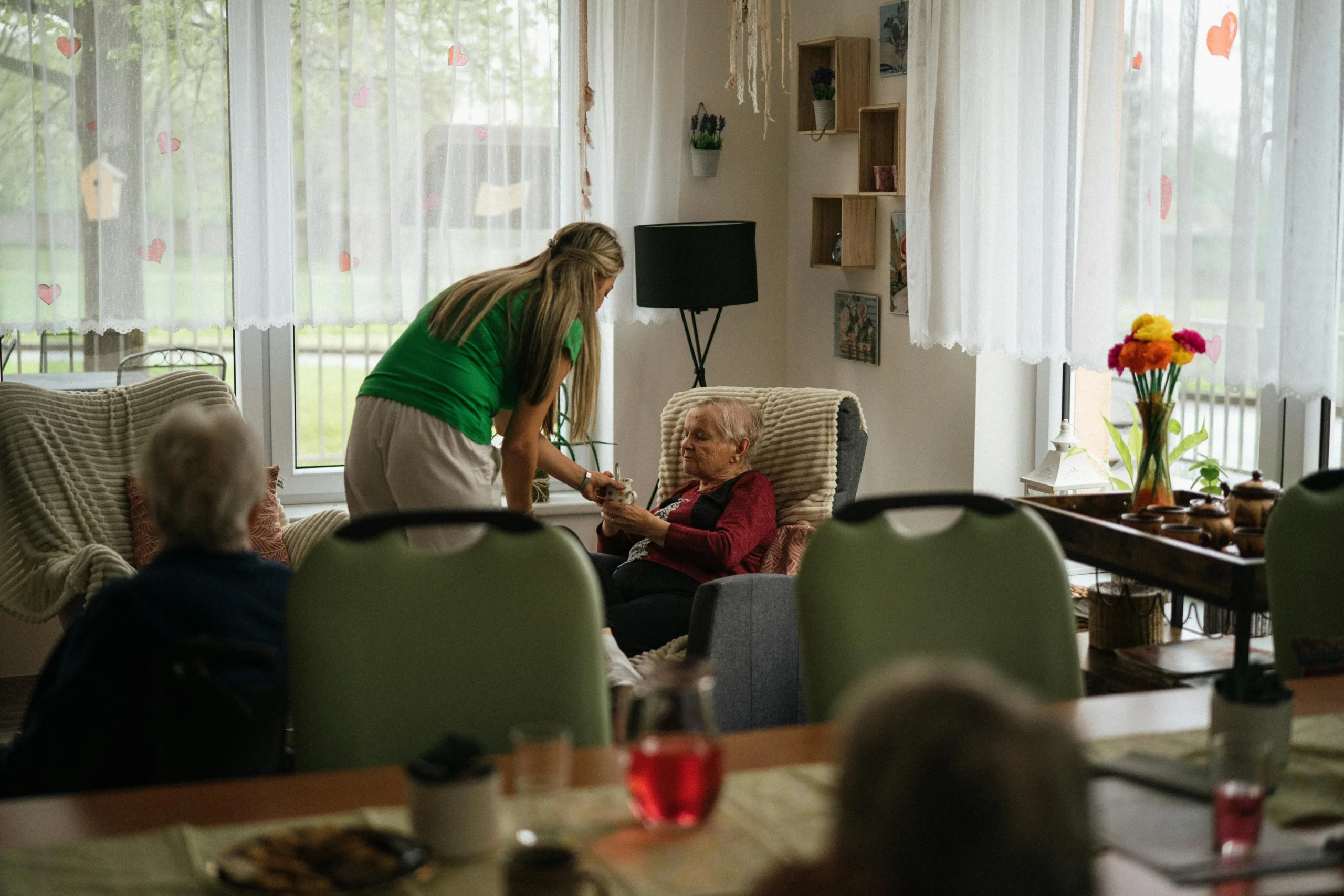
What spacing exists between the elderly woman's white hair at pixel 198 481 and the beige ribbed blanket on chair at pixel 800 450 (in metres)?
2.01

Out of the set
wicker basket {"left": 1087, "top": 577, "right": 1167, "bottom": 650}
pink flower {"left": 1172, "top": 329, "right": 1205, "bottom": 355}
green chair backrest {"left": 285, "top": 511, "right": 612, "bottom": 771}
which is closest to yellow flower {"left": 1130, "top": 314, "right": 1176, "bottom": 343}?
pink flower {"left": 1172, "top": 329, "right": 1205, "bottom": 355}

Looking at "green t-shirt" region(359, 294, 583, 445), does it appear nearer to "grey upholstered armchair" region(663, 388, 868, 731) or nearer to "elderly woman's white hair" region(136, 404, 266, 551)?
"grey upholstered armchair" region(663, 388, 868, 731)

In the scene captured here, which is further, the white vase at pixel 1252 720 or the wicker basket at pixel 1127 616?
the wicker basket at pixel 1127 616

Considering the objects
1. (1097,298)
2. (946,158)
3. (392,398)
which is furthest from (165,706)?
(946,158)

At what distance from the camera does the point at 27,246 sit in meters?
4.04

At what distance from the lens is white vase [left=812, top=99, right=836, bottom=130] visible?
4.56 metres

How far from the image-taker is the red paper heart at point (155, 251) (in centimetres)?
417

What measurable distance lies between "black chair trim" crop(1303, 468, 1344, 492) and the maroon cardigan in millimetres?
1455

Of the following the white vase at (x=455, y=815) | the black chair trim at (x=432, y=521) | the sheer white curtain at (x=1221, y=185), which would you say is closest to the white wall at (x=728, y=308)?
the sheer white curtain at (x=1221, y=185)

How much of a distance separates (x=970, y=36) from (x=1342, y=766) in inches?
107

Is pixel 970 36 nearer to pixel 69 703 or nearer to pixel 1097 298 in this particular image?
pixel 1097 298

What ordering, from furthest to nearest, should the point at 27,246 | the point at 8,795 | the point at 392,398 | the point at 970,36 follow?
the point at 27,246 < the point at 970,36 < the point at 392,398 < the point at 8,795

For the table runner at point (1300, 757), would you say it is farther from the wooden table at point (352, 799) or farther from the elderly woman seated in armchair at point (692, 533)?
the elderly woman seated in armchair at point (692, 533)

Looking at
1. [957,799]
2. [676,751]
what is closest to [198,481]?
[676,751]
